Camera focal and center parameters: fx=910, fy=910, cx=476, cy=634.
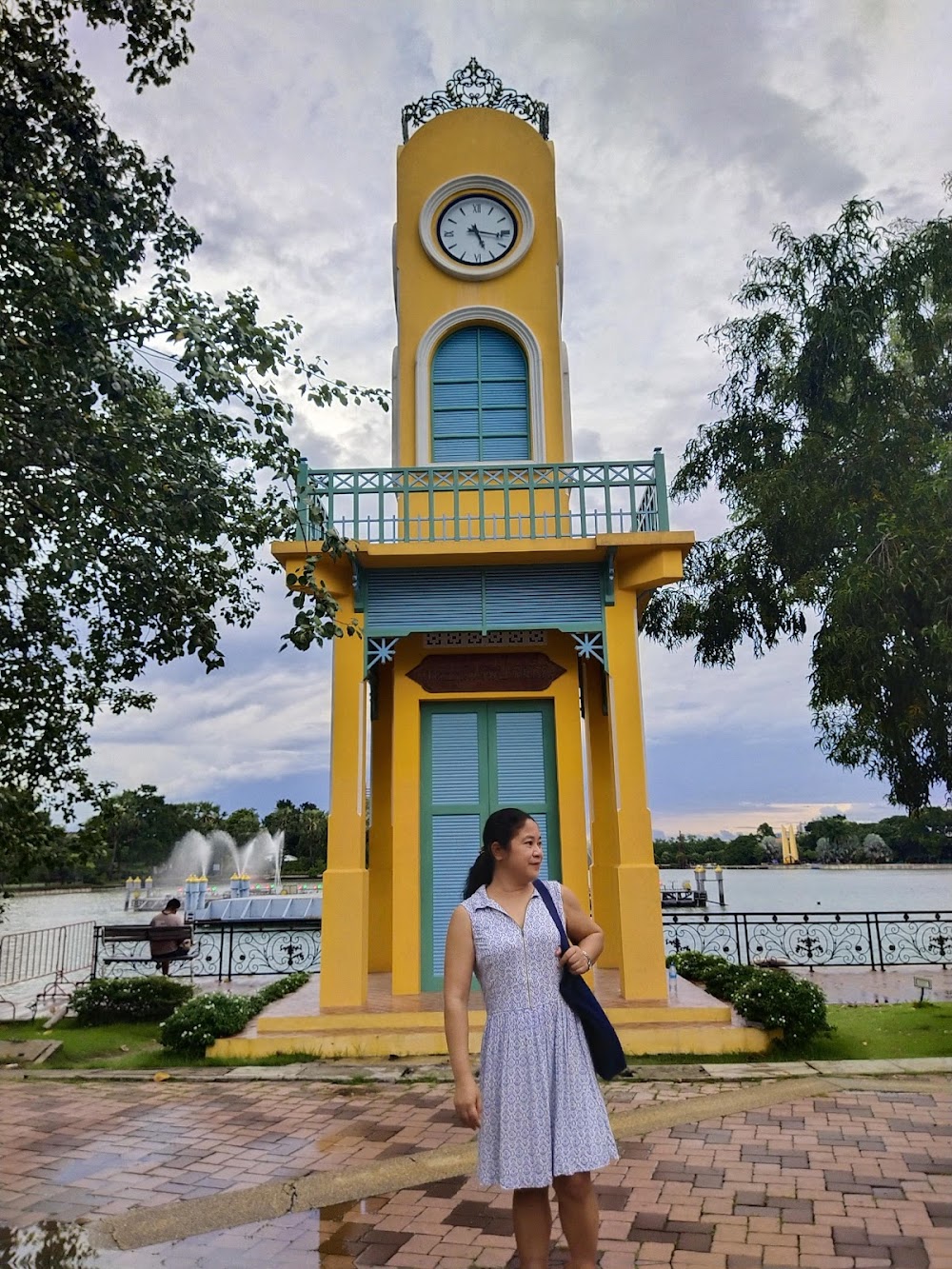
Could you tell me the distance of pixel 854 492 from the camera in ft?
39.2

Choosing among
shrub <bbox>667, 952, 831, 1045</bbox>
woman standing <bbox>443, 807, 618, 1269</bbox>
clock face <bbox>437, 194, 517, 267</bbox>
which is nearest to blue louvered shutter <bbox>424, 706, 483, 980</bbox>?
shrub <bbox>667, 952, 831, 1045</bbox>

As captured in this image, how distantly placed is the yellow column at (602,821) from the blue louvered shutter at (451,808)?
5.35 ft

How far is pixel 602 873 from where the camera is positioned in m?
10.9

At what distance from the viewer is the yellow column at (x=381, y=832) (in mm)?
10961

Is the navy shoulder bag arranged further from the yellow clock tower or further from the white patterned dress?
the yellow clock tower

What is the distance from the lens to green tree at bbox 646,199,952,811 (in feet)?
33.8

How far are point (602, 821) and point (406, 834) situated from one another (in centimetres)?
277

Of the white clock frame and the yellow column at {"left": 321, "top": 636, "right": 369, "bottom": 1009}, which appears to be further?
the white clock frame

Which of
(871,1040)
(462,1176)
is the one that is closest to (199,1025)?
(462,1176)

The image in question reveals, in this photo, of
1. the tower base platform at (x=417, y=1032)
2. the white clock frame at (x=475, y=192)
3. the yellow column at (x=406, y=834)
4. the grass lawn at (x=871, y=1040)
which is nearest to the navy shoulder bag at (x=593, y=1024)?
the grass lawn at (x=871, y=1040)

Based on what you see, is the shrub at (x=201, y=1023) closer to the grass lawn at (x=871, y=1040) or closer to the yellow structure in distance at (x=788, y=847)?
the grass lawn at (x=871, y=1040)

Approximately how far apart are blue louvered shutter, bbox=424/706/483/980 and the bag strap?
20.9 feet

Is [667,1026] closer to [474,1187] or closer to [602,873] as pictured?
[602,873]

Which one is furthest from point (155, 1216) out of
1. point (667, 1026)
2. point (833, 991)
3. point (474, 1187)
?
point (833, 991)
